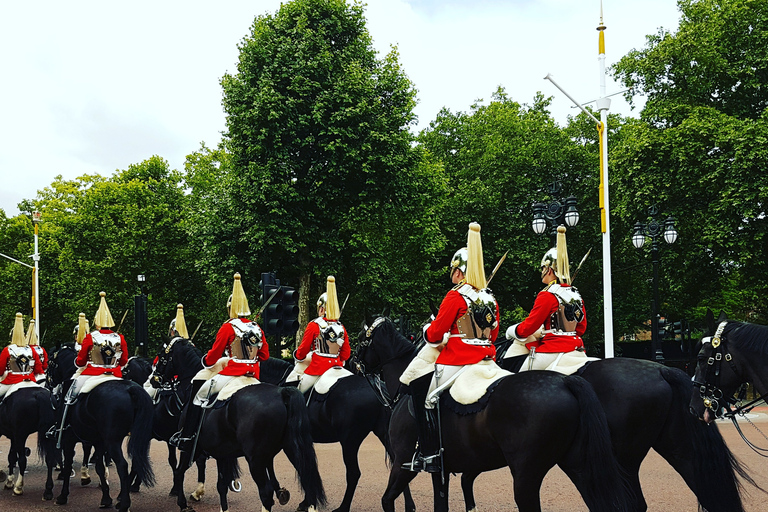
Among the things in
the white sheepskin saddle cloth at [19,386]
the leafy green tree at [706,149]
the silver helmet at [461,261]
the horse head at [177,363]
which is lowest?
the white sheepskin saddle cloth at [19,386]

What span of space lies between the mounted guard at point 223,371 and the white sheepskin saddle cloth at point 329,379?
1.07 metres

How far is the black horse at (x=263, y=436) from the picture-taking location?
816cm

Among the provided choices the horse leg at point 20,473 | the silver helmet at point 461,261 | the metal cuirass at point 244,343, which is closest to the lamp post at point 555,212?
the metal cuirass at point 244,343

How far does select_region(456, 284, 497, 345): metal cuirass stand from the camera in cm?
652

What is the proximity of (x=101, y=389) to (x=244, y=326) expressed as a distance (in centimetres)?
221

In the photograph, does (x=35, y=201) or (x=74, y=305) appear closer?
(x=74, y=305)

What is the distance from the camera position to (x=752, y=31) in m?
25.2

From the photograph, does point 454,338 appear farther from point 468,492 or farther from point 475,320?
point 468,492

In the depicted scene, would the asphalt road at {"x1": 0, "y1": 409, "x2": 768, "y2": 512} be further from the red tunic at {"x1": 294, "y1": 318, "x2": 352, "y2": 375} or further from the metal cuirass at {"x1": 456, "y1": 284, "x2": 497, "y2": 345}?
the metal cuirass at {"x1": 456, "y1": 284, "x2": 497, "y2": 345}

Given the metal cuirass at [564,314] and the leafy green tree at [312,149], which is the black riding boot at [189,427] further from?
the leafy green tree at [312,149]

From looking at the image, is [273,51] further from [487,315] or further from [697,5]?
[487,315]

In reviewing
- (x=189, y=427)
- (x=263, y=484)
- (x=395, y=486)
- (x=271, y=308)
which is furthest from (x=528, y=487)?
(x=271, y=308)

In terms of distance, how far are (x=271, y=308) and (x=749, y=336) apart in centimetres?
721

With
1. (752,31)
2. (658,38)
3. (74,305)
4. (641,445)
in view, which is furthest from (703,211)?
(74,305)
